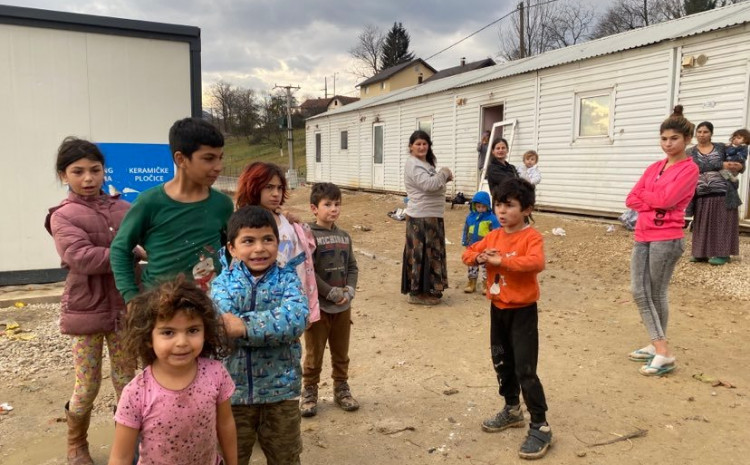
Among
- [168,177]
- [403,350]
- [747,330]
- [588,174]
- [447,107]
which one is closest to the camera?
[403,350]

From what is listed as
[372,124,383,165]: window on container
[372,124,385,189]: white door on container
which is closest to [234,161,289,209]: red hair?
[372,124,385,189]: white door on container

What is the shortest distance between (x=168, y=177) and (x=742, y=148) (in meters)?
7.37

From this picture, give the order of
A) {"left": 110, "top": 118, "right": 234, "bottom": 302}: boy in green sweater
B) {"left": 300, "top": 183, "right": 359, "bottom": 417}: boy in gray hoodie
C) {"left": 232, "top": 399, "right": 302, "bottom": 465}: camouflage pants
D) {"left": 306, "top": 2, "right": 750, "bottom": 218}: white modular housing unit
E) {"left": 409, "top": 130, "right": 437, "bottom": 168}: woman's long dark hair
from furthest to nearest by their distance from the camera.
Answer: {"left": 306, "top": 2, "right": 750, "bottom": 218}: white modular housing unit < {"left": 409, "top": 130, "right": 437, "bottom": 168}: woman's long dark hair < {"left": 300, "top": 183, "right": 359, "bottom": 417}: boy in gray hoodie < {"left": 110, "top": 118, "right": 234, "bottom": 302}: boy in green sweater < {"left": 232, "top": 399, "right": 302, "bottom": 465}: camouflage pants

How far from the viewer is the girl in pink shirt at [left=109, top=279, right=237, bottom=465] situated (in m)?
1.72

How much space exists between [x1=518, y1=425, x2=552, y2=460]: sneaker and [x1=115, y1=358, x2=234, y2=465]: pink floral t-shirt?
5.65 feet

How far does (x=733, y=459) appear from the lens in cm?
272

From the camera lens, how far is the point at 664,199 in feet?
12.0

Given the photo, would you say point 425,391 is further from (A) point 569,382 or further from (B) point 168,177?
(B) point 168,177

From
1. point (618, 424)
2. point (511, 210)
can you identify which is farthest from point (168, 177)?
point (618, 424)

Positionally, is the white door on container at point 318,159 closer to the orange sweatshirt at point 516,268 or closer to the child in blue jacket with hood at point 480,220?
the child in blue jacket with hood at point 480,220

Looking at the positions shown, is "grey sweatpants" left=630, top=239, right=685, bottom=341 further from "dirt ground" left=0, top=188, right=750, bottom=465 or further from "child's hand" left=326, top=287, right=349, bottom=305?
"child's hand" left=326, top=287, right=349, bottom=305

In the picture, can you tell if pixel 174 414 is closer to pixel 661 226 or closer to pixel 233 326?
pixel 233 326

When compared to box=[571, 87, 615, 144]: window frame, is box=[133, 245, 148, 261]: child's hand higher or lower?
lower

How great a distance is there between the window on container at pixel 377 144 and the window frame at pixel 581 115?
30.6 feet
